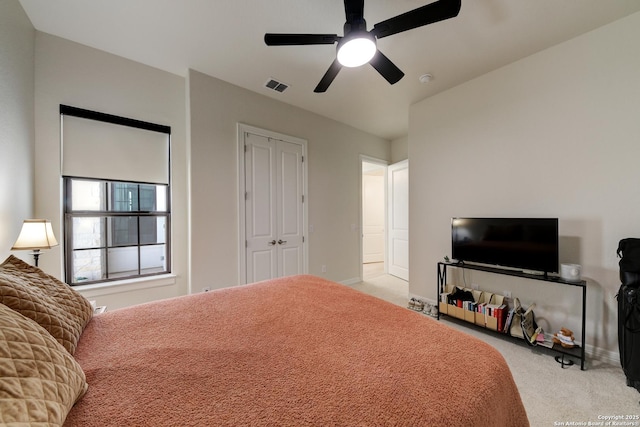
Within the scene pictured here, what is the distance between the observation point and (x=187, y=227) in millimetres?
2932

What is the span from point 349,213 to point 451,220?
175 cm

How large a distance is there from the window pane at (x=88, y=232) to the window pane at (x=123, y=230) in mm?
75

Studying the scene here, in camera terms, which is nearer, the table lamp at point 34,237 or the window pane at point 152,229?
the table lamp at point 34,237

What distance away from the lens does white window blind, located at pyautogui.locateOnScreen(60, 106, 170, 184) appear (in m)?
2.37

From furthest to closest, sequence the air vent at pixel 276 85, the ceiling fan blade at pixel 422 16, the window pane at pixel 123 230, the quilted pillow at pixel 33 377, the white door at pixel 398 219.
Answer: the white door at pixel 398 219, the air vent at pixel 276 85, the window pane at pixel 123 230, the ceiling fan blade at pixel 422 16, the quilted pillow at pixel 33 377

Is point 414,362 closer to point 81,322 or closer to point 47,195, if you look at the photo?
point 81,322

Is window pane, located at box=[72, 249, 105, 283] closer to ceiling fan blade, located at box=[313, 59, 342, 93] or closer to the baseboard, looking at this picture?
ceiling fan blade, located at box=[313, 59, 342, 93]

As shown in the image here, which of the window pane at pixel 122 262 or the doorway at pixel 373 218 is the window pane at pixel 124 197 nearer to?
the window pane at pixel 122 262

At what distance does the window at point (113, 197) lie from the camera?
2.40m

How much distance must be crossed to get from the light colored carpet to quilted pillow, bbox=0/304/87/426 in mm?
2329

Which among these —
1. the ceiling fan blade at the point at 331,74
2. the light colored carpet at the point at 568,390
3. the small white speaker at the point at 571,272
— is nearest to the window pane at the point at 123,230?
the ceiling fan blade at the point at 331,74

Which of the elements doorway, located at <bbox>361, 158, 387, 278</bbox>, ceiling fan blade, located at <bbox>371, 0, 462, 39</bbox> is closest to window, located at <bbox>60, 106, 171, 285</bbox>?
ceiling fan blade, located at <bbox>371, 0, 462, 39</bbox>

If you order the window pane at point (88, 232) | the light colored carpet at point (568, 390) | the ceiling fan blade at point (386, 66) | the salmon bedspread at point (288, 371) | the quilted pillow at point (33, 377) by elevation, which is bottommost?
the light colored carpet at point (568, 390)

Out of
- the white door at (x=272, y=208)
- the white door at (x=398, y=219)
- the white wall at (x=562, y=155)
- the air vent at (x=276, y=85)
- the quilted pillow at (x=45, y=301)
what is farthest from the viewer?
the white door at (x=398, y=219)
